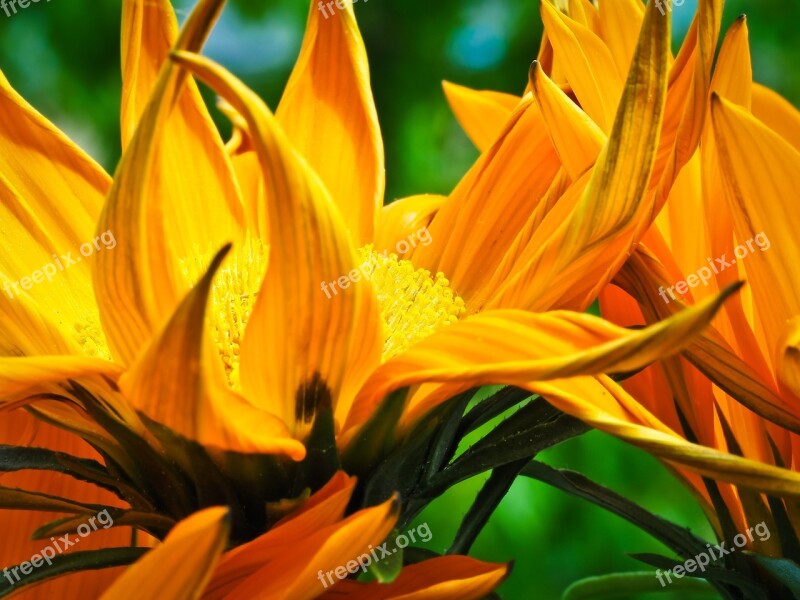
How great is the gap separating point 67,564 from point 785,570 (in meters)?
0.22

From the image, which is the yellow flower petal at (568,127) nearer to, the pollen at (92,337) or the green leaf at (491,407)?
the green leaf at (491,407)

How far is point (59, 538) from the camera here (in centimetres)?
38

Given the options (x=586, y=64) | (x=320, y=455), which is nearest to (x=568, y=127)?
(x=586, y=64)

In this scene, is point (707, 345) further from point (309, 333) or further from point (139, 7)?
point (139, 7)

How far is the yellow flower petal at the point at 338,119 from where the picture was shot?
1.37 ft

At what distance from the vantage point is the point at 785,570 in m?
0.32

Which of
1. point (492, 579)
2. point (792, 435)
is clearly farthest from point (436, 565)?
point (792, 435)

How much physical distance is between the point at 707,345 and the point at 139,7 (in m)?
0.23

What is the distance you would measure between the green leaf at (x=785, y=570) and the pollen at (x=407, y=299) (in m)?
0.14
